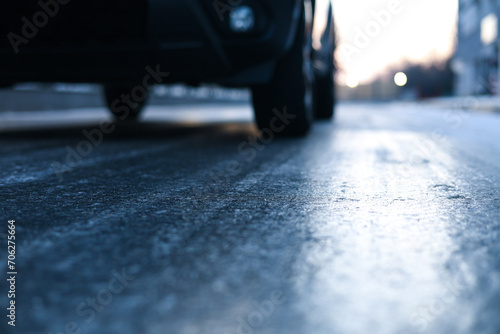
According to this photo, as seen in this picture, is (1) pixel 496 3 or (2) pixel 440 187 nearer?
(2) pixel 440 187

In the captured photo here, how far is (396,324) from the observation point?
91 centimetres

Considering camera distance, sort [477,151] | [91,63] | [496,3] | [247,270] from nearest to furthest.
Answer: [247,270] < [477,151] < [91,63] < [496,3]

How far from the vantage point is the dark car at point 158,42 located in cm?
361

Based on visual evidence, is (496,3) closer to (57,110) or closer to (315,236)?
(57,110)

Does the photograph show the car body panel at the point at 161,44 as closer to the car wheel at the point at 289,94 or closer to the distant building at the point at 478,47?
the car wheel at the point at 289,94

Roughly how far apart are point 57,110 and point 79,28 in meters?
9.37

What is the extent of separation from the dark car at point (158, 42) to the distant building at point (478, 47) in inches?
1130

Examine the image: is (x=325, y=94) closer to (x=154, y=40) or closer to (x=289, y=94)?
(x=289, y=94)

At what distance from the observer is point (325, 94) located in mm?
7547

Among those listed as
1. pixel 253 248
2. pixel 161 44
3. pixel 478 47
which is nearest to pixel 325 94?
pixel 161 44

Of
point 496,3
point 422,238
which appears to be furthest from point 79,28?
point 496,3

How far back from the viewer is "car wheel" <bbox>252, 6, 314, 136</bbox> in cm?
429

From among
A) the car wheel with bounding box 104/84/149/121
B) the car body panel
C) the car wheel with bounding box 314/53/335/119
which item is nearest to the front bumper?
the car body panel

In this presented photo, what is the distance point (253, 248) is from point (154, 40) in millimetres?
2660
